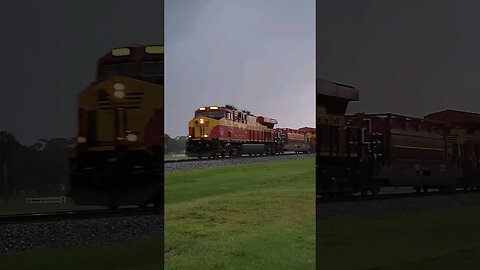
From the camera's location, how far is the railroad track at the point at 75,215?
4.35 meters

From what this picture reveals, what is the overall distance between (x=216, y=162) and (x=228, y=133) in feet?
2.94

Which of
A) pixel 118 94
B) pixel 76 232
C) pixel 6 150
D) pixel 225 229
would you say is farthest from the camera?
pixel 225 229

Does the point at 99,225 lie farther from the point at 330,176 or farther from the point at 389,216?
the point at 389,216

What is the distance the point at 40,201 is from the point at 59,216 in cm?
19

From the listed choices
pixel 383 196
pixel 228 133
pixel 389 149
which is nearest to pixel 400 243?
pixel 383 196

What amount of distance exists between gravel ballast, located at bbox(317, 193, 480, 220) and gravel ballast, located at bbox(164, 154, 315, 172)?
2895 mm

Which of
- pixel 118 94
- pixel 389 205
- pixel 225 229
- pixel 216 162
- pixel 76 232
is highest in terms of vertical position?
pixel 118 94

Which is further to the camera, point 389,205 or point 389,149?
point 389,149

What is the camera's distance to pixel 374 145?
18.1 feet

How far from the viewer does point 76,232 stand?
14.9 ft

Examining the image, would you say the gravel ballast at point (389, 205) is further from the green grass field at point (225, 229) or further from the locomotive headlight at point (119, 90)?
the locomotive headlight at point (119, 90)

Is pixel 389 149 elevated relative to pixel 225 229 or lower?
elevated

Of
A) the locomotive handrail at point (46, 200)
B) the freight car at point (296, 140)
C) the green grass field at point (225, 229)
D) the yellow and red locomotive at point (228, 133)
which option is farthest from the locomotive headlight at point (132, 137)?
the freight car at point (296, 140)

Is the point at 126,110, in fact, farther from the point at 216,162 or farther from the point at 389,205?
the point at 216,162
